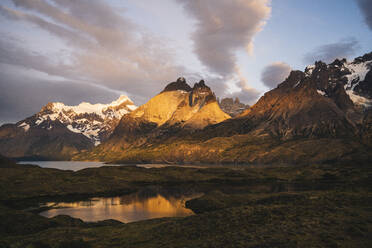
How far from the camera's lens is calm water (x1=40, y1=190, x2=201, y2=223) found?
2902 inches

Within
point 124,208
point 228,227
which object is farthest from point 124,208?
point 228,227

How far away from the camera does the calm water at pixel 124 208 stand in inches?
2902

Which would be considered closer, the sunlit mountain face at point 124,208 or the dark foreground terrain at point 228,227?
the dark foreground terrain at point 228,227

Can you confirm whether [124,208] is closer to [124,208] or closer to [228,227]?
[124,208]

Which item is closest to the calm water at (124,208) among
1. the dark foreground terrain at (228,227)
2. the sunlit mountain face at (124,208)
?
the sunlit mountain face at (124,208)

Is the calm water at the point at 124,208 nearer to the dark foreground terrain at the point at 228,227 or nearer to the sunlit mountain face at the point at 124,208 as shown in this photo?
the sunlit mountain face at the point at 124,208

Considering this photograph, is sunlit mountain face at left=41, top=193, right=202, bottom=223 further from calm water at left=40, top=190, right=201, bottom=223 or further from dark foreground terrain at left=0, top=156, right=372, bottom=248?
dark foreground terrain at left=0, top=156, right=372, bottom=248

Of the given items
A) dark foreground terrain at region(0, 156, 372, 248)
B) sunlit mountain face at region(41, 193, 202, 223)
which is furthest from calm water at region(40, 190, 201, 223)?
dark foreground terrain at region(0, 156, 372, 248)

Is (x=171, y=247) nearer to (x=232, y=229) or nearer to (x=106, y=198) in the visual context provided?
(x=232, y=229)

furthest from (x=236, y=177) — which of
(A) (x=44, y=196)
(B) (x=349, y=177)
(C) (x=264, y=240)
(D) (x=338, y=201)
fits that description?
(C) (x=264, y=240)

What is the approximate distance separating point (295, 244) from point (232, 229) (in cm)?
1061

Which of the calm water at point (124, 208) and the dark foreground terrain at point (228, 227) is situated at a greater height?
the dark foreground terrain at point (228, 227)

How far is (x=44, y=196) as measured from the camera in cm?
10644

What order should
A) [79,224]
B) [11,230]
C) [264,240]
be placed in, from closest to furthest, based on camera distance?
[264,240], [11,230], [79,224]
